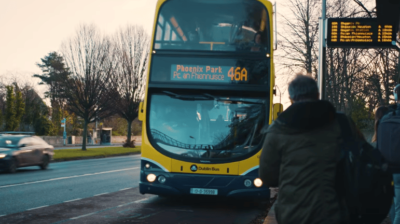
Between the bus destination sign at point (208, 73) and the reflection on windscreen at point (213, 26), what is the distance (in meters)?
0.38

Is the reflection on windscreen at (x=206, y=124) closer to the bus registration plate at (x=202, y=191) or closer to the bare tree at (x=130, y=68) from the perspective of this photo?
the bus registration plate at (x=202, y=191)

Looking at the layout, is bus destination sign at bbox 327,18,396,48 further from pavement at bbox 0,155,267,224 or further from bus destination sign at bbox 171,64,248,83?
pavement at bbox 0,155,267,224

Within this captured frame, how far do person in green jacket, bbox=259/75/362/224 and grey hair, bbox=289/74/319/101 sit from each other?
91 millimetres

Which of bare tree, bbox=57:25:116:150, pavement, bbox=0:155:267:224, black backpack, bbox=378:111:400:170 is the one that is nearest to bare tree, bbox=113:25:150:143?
bare tree, bbox=57:25:116:150

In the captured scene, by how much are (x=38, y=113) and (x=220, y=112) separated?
164ft

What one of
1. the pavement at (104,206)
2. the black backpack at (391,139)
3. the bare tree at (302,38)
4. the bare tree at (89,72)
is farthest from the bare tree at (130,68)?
the black backpack at (391,139)

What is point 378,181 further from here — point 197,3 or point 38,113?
point 38,113

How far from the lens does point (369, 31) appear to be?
29.5 ft

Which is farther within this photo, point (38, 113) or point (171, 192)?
point (38, 113)

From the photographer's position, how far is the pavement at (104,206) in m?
8.37

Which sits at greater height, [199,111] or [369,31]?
[369,31]

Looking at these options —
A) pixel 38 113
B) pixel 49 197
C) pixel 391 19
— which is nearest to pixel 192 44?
pixel 391 19

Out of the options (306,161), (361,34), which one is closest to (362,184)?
(306,161)

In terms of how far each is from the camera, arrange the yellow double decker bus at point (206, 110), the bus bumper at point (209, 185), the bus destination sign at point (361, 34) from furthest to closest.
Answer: the yellow double decker bus at point (206, 110) < the bus bumper at point (209, 185) < the bus destination sign at point (361, 34)
